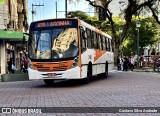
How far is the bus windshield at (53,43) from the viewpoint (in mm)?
20484

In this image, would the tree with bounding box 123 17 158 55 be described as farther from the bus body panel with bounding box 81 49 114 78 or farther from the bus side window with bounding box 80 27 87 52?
the bus side window with bounding box 80 27 87 52

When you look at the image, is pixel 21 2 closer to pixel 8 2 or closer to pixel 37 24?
pixel 8 2

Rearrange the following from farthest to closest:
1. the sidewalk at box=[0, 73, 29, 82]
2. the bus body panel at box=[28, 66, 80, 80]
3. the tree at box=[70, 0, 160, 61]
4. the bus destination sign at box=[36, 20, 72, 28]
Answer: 1. the tree at box=[70, 0, 160, 61]
2. the sidewalk at box=[0, 73, 29, 82]
3. the bus destination sign at box=[36, 20, 72, 28]
4. the bus body panel at box=[28, 66, 80, 80]

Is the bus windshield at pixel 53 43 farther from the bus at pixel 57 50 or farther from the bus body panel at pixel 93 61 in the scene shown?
the bus body panel at pixel 93 61

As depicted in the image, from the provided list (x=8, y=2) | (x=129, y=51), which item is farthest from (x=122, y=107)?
(x=129, y=51)

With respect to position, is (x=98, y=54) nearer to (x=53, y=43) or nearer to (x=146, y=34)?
(x=53, y=43)

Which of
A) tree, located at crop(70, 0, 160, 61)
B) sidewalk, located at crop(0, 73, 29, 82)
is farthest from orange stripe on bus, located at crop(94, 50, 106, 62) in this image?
tree, located at crop(70, 0, 160, 61)

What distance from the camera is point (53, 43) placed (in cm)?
2061

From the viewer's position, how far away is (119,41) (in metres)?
51.6

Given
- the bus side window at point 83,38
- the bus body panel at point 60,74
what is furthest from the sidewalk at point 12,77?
the bus side window at point 83,38

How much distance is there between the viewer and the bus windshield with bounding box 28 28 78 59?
20484 millimetres

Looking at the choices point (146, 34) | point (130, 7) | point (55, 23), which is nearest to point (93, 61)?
point (55, 23)

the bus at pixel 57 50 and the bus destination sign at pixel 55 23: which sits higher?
the bus destination sign at pixel 55 23

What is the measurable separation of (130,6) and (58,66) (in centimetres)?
3198
